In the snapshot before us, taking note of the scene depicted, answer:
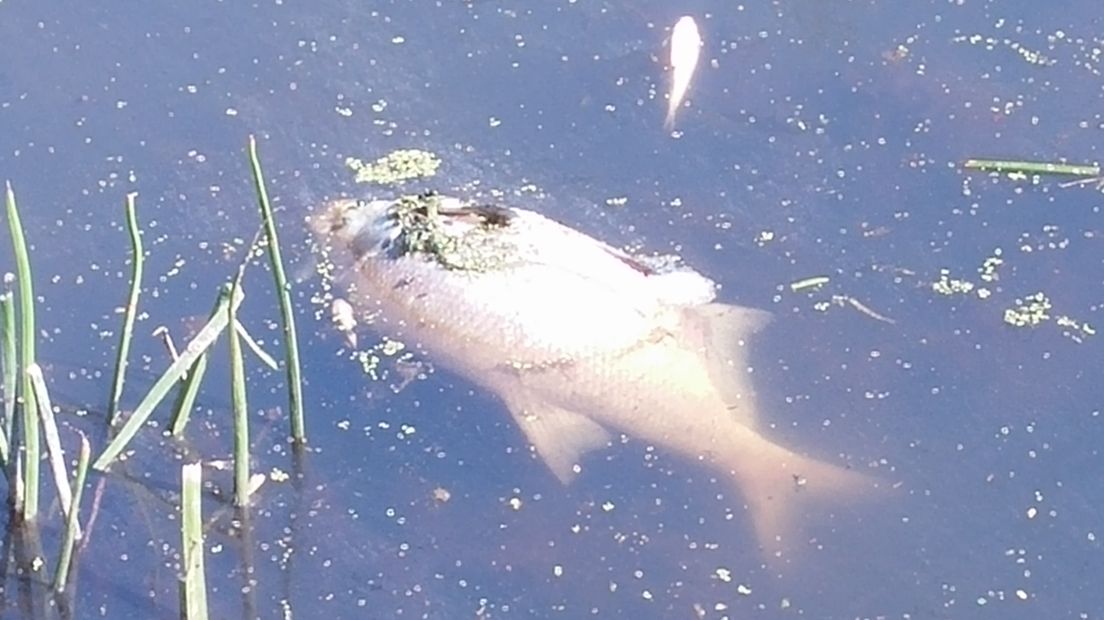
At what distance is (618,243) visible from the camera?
352 centimetres

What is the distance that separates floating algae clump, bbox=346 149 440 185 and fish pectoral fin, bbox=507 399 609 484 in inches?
24.8

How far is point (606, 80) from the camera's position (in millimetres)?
3881

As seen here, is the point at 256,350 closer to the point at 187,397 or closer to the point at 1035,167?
the point at 187,397

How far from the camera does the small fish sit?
3826mm

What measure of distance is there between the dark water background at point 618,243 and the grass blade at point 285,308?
3.4 inches

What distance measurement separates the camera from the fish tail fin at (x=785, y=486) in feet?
9.90

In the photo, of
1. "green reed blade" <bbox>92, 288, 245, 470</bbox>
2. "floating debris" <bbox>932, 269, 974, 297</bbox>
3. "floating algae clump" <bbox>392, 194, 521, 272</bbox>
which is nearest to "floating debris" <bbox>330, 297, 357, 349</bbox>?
"floating algae clump" <bbox>392, 194, 521, 272</bbox>

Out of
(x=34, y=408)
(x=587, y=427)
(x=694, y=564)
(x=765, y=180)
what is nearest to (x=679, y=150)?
(x=765, y=180)

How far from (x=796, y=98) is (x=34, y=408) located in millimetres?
1705

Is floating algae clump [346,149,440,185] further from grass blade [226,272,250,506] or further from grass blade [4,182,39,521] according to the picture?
grass blade [4,182,39,521]

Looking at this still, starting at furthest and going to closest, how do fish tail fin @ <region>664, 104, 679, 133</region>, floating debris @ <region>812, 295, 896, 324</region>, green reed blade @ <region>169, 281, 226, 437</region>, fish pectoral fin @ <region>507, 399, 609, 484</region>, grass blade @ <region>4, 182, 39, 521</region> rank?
1. fish tail fin @ <region>664, 104, 679, 133</region>
2. floating debris @ <region>812, 295, 896, 324</region>
3. fish pectoral fin @ <region>507, 399, 609, 484</region>
4. green reed blade @ <region>169, 281, 226, 437</region>
5. grass blade @ <region>4, 182, 39, 521</region>

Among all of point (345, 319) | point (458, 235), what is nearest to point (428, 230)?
point (458, 235)

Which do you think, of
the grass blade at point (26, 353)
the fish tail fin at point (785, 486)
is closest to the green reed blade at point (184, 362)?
the grass blade at point (26, 353)

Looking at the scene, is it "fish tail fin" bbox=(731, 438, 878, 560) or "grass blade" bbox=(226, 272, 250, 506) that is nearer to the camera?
"grass blade" bbox=(226, 272, 250, 506)
